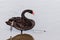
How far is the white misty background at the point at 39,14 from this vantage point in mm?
1680

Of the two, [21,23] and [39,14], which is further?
[39,14]

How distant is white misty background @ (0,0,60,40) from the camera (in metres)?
1.68

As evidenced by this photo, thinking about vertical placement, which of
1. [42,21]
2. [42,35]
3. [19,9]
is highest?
[19,9]

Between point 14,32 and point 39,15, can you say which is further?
point 39,15

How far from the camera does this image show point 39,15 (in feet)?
6.27

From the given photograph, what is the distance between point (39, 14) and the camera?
193 centimetres

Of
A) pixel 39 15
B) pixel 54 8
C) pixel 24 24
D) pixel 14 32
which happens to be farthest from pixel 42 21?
pixel 24 24

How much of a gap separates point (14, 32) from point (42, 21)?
1.38 ft

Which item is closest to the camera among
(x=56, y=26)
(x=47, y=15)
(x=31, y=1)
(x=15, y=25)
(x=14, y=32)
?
(x=15, y=25)

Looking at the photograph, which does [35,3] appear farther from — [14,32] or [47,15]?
[14,32]

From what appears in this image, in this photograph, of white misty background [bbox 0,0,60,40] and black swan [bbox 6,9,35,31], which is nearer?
black swan [bbox 6,9,35,31]

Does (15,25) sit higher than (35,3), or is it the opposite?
(35,3)

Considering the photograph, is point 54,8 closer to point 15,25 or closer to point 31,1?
point 31,1

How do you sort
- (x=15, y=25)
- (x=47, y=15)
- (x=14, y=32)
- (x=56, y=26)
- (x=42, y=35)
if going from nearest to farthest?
(x=15, y=25) < (x=14, y=32) < (x=42, y=35) < (x=56, y=26) < (x=47, y=15)
